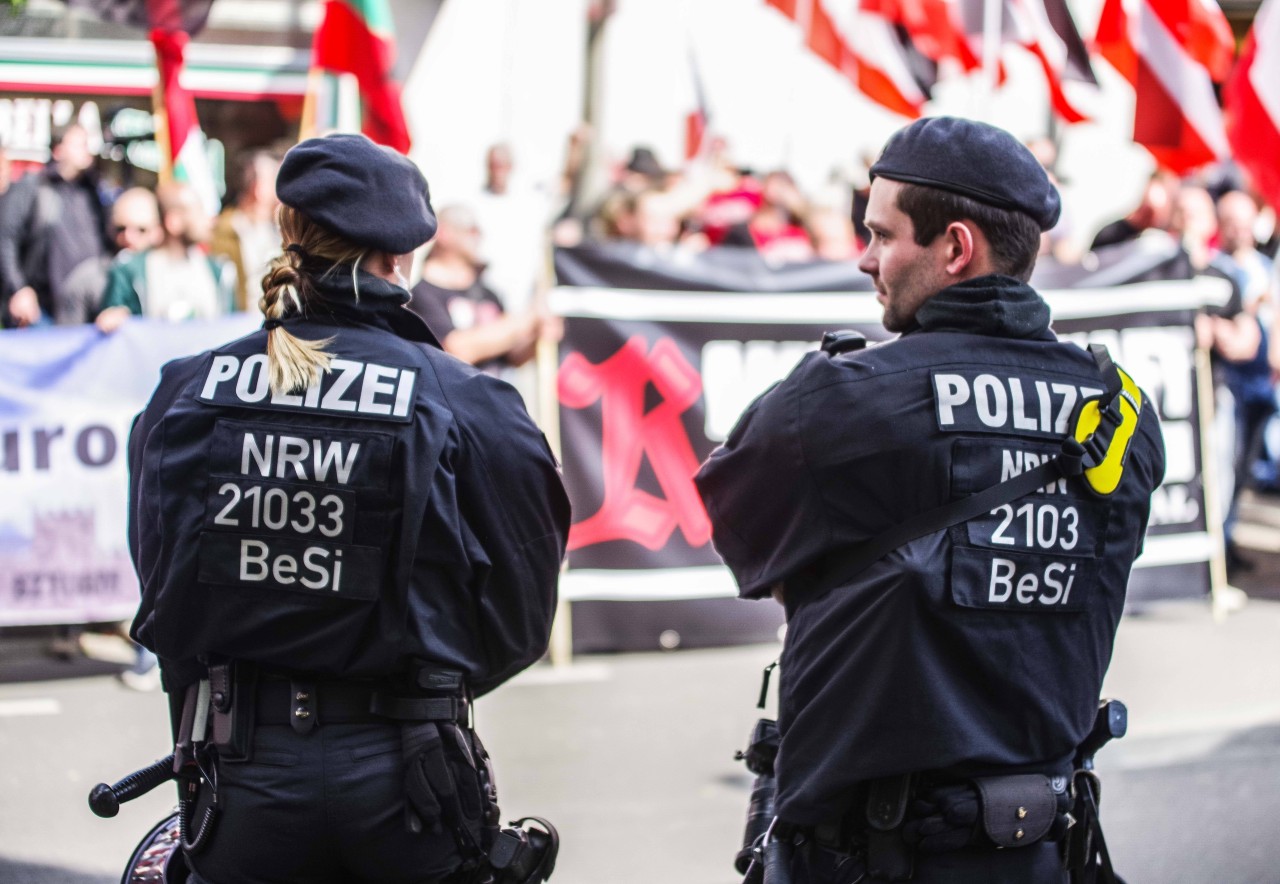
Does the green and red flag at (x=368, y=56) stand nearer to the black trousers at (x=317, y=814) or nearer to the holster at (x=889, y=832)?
the black trousers at (x=317, y=814)

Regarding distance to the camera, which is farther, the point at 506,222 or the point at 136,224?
the point at 506,222

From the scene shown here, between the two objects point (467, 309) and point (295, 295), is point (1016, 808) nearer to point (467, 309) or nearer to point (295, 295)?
point (295, 295)

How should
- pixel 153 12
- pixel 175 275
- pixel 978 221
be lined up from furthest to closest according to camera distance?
pixel 153 12
pixel 175 275
pixel 978 221

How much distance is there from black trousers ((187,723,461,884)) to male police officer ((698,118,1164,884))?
641 millimetres

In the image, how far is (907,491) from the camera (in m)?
2.25

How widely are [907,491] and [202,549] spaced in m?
1.15

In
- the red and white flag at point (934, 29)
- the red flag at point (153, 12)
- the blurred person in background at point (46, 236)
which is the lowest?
the blurred person in background at point (46, 236)

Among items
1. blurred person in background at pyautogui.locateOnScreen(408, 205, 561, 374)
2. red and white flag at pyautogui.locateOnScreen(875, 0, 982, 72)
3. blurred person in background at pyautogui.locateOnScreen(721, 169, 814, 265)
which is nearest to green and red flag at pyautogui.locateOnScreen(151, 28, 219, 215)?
blurred person in background at pyautogui.locateOnScreen(408, 205, 561, 374)

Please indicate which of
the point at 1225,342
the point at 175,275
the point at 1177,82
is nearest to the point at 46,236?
the point at 175,275

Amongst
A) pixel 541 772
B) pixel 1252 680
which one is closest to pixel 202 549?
pixel 541 772

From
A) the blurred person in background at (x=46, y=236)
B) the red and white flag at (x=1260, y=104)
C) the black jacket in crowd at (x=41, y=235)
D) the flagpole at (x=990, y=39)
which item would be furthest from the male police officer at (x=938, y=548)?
the flagpole at (x=990, y=39)

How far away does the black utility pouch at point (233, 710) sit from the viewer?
2.37 meters

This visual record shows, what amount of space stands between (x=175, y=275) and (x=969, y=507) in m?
6.02

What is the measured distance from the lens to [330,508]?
7.77 ft
